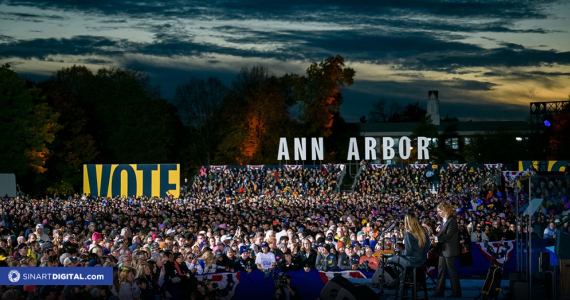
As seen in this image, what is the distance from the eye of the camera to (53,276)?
11.1m

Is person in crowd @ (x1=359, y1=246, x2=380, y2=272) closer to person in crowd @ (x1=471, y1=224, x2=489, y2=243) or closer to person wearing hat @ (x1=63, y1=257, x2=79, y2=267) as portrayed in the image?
person in crowd @ (x1=471, y1=224, x2=489, y2=243)

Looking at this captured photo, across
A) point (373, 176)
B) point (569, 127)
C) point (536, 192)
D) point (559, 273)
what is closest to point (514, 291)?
point (559, 273)

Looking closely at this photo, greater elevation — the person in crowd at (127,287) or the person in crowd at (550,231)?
the person in crowd at (550,231)

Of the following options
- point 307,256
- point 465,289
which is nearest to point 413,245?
point 465,289

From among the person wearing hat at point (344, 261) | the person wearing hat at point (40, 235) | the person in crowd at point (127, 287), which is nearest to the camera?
the person in crowd at point (127, 287)

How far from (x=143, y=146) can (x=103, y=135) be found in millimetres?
4469

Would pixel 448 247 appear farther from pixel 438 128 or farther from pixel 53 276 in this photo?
pixel 438 128

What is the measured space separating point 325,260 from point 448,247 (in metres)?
3.64

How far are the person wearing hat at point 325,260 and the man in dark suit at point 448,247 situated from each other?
315 centimetres

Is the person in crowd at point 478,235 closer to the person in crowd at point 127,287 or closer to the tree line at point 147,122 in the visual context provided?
the person in crowd at point 127,287

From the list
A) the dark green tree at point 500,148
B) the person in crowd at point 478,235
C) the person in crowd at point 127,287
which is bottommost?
the dark green tree at point 500,148

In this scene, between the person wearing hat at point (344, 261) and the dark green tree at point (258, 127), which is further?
the dark green tree at point (258, 127)

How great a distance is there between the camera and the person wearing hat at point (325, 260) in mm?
14547

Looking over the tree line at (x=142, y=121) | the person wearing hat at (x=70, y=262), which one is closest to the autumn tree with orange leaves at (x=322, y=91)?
the tree line at (x=142, y=121)
